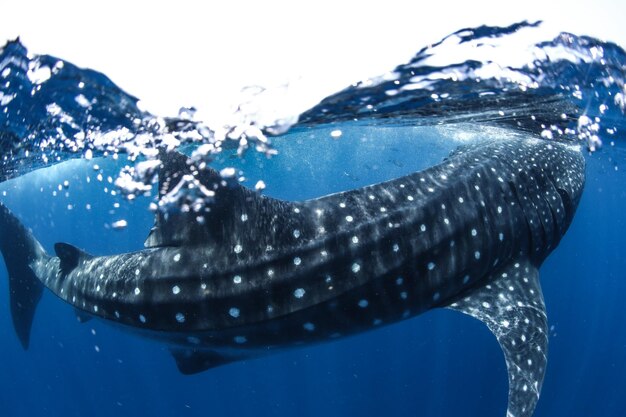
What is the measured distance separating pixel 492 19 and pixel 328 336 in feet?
15.8

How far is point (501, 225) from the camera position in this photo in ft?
17.5

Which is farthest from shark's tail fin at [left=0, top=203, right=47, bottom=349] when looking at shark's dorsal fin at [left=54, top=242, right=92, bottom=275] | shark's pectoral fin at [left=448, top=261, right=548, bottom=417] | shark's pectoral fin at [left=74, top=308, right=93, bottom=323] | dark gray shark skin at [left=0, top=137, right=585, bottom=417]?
shark's pectoral fin at [left=448, top=261, right=548, bottom=417]

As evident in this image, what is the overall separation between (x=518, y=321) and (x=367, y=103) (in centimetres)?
651

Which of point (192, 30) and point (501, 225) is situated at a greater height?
point (192, 30)

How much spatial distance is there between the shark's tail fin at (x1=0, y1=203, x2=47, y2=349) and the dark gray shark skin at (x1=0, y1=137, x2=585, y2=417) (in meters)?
3.85

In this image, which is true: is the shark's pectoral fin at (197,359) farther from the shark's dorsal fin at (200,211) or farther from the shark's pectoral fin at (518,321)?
the shark's pectoral fin at (518,321)

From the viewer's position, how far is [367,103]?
401 inches

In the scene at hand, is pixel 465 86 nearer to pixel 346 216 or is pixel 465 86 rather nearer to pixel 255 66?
pixel 255 66

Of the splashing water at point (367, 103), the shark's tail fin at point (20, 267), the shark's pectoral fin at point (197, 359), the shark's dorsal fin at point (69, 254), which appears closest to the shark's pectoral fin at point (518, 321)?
the shark's pectoral fin at point (197, 359)

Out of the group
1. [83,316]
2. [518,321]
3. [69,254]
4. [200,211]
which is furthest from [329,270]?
[69,254]

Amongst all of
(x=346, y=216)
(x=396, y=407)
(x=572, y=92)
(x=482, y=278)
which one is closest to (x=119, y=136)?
(x=346, y=216)

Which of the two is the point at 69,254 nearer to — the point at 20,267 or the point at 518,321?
the point at 20,267

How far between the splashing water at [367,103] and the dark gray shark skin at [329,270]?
23.3 inches

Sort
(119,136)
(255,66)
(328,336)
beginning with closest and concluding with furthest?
(328,336) < (255,66) < (119,136)
